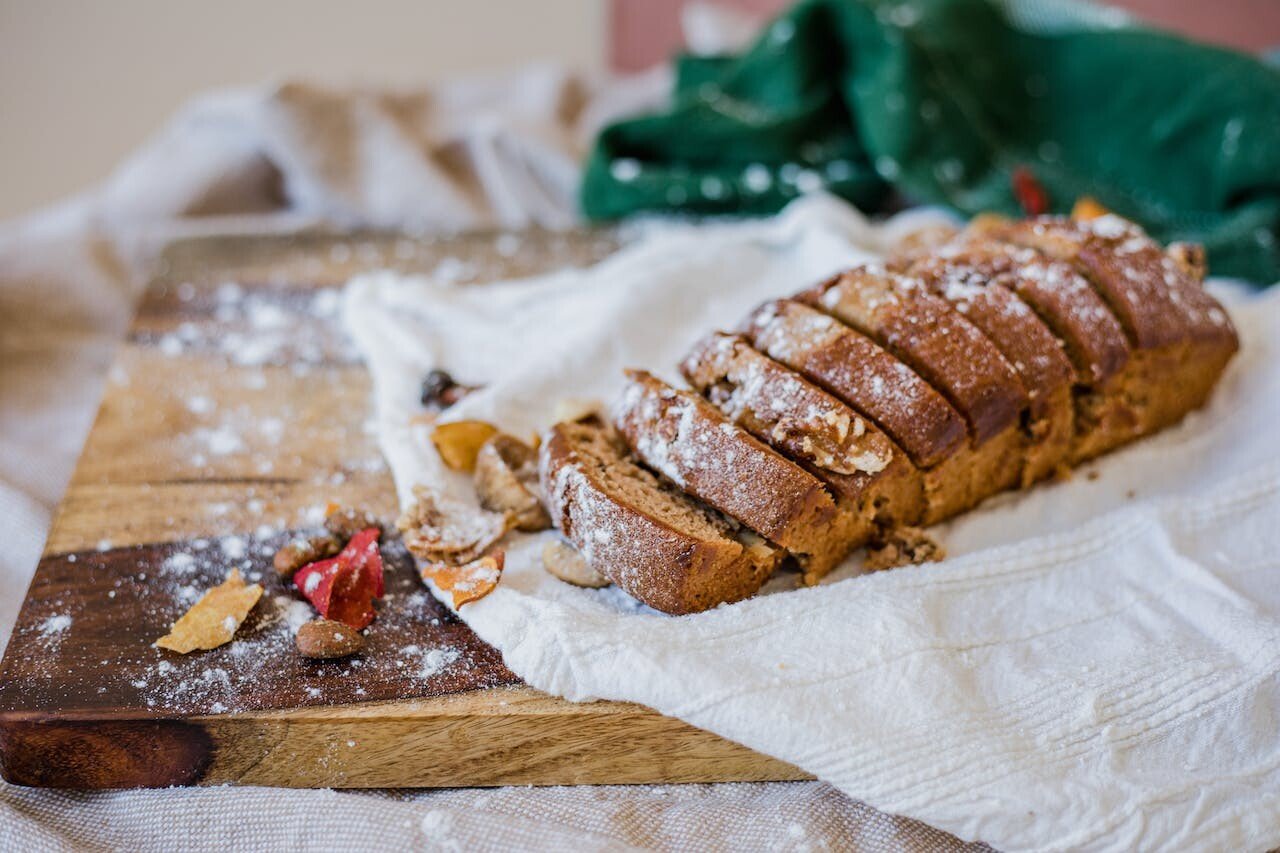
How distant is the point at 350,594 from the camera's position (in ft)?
→ 6.36

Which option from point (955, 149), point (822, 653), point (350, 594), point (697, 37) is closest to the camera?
point (822, 653)

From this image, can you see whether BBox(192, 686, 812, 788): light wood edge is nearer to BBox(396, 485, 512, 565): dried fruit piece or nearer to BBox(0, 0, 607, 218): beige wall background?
BBox(396, 485, 512, 565): dried fruit piece

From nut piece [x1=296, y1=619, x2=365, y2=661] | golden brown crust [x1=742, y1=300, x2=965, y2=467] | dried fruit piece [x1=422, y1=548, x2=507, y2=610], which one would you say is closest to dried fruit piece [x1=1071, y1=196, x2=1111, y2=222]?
golden brown crust [x1=742, y1=300, x2=965, y2=467]

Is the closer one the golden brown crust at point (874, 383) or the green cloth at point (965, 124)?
the golden brown crust at point (874, 383)

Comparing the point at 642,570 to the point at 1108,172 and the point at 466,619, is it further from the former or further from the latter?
the point at 1108,172

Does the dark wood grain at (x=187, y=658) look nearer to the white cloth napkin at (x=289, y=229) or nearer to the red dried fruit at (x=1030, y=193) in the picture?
the white cloth napkin at (x=289, y=229)

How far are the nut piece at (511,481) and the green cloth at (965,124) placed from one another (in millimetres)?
1399

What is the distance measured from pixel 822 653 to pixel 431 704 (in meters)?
0.62

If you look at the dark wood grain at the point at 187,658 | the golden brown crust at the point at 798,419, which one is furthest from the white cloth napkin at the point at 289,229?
Result: the golden brown crust at the point at 798,419

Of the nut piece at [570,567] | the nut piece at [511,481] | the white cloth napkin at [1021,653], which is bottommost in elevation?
the white cloth napkin at [1021,653]

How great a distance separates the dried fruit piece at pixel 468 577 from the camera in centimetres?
188

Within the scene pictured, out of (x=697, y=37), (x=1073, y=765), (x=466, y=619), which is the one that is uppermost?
(x=697, y=37)

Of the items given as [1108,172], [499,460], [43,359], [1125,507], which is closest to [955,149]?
[1108,172]

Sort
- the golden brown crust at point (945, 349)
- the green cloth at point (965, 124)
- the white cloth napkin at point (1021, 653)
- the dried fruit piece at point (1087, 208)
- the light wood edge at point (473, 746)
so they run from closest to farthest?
the white cloth napkin at point (1021, 653), the light wood edge at point (473, 746), the golden brown crust at point (945, 349), the dried fruit piece at point (1087, 208), the green cloth at point (965, 124)
